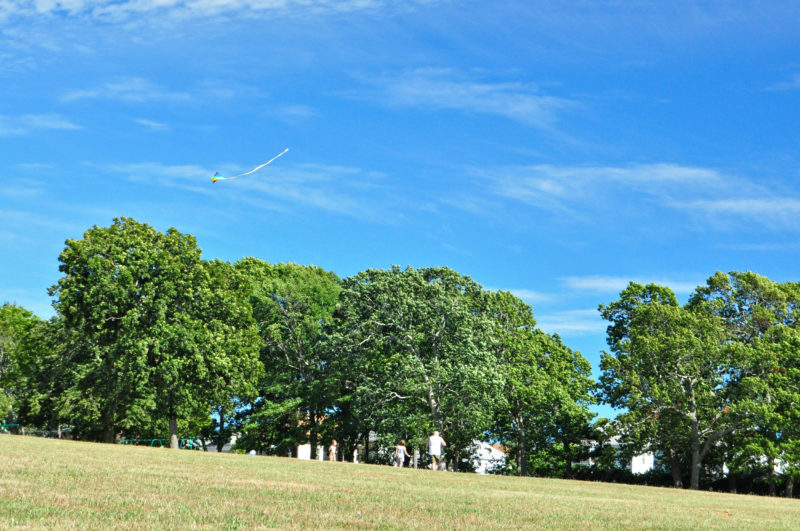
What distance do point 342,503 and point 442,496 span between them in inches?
188

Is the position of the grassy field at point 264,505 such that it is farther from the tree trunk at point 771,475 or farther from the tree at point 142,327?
the tree trunk at point 771,475

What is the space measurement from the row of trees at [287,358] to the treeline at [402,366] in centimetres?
16

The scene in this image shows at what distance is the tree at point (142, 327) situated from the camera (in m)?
53.6

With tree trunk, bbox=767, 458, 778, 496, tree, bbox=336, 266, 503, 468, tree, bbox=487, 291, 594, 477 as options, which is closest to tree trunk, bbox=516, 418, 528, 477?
tree, bbox=487, 291, 594, 477

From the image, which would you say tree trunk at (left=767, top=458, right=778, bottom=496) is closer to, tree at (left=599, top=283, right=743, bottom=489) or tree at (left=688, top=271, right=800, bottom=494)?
tree at (left=688, top=271, right=800, bottom=494)

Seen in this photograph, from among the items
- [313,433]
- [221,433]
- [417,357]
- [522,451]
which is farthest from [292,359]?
[522,451]

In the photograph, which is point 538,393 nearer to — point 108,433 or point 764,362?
point 764,362

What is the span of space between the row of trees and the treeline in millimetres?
163

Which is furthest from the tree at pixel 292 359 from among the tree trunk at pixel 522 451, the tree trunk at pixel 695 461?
the tree trunk at pixel 695 461

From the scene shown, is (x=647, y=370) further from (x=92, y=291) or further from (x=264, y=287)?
(x=92, y=291)

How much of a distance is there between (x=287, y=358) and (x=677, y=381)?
3256cm

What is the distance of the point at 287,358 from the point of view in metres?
72.1

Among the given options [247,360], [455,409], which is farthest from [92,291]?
[455,409]

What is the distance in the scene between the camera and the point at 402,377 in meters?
60.5
